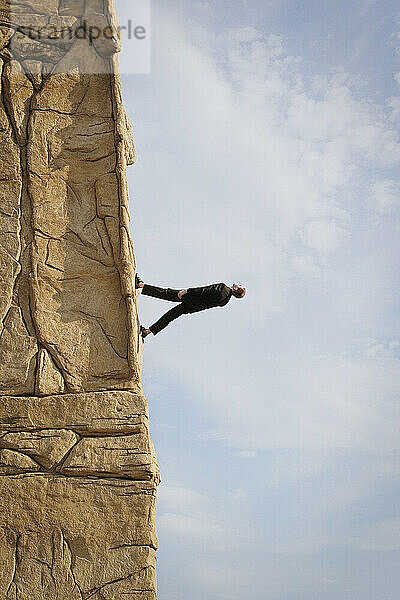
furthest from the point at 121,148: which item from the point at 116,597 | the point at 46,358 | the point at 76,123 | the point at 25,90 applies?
the point at 116,597

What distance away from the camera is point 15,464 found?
5535 millimetres

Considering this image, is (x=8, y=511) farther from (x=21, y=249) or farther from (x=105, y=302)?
(x=21, y=249)

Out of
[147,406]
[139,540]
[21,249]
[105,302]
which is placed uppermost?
[21,249]

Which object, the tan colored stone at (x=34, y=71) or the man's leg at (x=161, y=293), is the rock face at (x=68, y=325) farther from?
the man's leg at (x=161, y=293)

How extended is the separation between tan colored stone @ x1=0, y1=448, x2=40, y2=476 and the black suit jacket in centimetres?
227

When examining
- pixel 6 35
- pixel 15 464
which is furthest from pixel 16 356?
pixel 6 35

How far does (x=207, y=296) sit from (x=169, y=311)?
43cm

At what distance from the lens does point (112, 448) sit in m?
5.56

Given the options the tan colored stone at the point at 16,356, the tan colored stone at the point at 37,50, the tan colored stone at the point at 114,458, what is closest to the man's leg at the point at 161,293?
the tan colored stone at the point at 16,356

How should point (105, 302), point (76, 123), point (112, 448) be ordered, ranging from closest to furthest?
point (112, 448)
point (105, 302)
point (76, 123)

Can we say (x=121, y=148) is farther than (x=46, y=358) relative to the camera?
Yes

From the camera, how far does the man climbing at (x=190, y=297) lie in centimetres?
689

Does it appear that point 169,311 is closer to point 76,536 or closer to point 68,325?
point 68,325

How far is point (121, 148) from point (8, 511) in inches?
128
